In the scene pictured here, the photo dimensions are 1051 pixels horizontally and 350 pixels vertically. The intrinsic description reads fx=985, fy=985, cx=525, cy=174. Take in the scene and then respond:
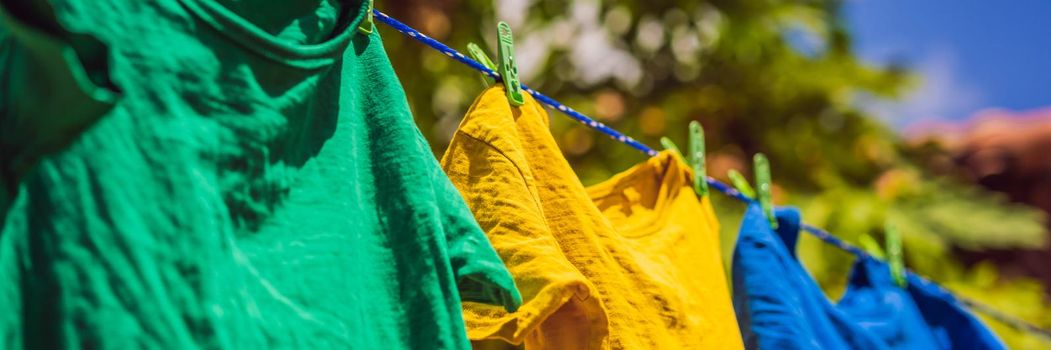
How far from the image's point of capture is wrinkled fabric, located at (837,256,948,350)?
3.84ft

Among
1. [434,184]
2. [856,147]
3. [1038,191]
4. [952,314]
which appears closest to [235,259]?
[434,184]

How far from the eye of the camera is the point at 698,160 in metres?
1.04

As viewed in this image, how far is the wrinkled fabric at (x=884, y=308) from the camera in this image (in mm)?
1171

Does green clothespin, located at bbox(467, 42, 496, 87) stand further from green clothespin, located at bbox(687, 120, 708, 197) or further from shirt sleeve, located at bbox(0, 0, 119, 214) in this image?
shirt sleeve, located at bbox(0, 0, 119, 214)

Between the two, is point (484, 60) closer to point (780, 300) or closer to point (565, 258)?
point (565, 258)

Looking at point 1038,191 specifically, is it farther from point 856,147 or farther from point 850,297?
point 850,297

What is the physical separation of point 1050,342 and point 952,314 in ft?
4.87

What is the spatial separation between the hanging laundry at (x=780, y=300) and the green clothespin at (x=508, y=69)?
0.31 m

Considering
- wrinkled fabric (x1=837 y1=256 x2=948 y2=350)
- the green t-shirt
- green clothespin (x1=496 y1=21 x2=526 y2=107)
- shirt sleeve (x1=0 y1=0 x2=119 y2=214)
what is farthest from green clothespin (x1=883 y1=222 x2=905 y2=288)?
shirt sleeve (x1=0 y1=0 x2=119 y2=214)

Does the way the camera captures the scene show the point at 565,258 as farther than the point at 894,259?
No

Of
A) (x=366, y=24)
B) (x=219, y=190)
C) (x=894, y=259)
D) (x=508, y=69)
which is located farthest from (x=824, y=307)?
(x=219, y=190)

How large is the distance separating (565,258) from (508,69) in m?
0.17

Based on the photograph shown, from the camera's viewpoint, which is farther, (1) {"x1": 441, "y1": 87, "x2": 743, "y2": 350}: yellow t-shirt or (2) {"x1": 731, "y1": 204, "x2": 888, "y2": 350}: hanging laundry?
(2) {"x1": 731, "y1": 204, "x2": 888, "y2": 350}: hanging laundry

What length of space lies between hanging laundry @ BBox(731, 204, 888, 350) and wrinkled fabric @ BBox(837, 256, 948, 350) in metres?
0.08
